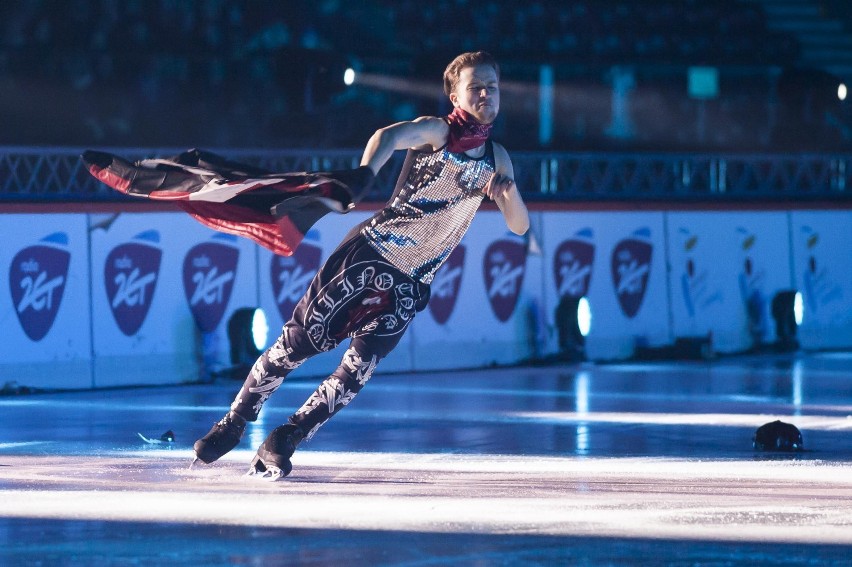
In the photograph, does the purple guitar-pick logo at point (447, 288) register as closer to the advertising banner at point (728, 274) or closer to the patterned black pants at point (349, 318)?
the advertising banner at point (728, 274)

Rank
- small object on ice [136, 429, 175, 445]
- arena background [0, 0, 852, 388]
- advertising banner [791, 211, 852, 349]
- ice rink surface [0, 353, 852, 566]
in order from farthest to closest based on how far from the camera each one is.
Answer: advertising banner [791, 211, 852, 349]
arena background [0, 0, 852, 388]
small object on ice [136, 429, 175, 445]
ice rink surface [0, 353, 852, 566]

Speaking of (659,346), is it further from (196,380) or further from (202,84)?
(202,84)

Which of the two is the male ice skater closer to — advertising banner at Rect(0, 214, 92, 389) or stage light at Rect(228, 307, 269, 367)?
advertising banner at Rect(0, 214, 92, 389)

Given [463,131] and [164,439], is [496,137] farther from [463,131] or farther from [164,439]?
[463,131]

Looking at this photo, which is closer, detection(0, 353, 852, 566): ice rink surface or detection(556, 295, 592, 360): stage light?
→ detection(0, 353, 852, 566): ice rink surface

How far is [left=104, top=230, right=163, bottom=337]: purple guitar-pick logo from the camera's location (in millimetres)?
11156

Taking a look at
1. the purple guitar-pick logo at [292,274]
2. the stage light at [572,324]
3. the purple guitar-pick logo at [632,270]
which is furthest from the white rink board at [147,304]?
the purple guitar-pick logo at [632,270]

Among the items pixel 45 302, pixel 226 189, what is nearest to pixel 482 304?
pixel 45 302

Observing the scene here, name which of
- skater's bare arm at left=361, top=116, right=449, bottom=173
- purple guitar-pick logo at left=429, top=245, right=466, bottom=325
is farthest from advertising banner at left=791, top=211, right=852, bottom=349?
skater's bare arm at left=361, top=116, right=449, bottom=173

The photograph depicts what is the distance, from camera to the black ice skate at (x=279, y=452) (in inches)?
213

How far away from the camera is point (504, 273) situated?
13086mm

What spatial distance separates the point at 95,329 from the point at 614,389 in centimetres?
441

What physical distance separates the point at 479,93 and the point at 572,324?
804 centimetres

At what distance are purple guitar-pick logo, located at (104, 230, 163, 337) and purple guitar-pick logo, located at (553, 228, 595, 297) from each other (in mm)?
4228
